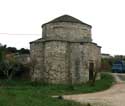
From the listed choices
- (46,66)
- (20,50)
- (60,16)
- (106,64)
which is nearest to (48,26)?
(60,16)

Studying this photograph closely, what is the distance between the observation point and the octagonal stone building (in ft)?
121

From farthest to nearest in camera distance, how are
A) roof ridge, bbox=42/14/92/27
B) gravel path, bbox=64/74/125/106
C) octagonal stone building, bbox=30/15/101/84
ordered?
roof ridge, bbox=42/14/92/27, octagonal stone building, bbox=30/15/101/84, gravel path, bbox=64/74/125/106

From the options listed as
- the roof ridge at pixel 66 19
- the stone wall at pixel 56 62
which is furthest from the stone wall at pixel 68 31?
the stone wall at pixel 56 62

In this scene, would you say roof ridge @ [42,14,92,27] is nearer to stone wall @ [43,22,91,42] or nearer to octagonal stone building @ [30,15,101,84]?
octagonal stone building @ [30,15,101,84]

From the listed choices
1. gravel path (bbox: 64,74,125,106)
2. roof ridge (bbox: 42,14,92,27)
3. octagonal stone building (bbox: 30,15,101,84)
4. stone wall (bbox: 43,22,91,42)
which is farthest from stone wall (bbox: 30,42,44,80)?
gravel path (bbox: 64,74,125,106)

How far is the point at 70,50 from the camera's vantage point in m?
38.0

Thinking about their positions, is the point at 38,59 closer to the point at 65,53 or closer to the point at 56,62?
the point at 56,62

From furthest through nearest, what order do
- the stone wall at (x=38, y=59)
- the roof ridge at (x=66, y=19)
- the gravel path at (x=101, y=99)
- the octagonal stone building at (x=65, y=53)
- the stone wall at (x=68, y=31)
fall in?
the roof ridge at (x=66, y=19), the stone wall at (x=68, y=31), the stone wall at (x=38, y=59), the octagonal stone building at (x=65, y=53), the gravel path at (x=101, y=99)

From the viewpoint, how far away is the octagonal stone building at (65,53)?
121 feet

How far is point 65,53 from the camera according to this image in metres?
37.7

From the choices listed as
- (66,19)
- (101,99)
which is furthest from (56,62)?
(101,99)

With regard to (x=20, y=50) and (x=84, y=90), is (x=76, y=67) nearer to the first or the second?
(x=84, y=90)

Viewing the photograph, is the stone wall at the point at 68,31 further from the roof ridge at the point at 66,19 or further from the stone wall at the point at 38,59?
the stone wall at the point at 38,59

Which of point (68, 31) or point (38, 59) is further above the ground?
point (68, 31)
